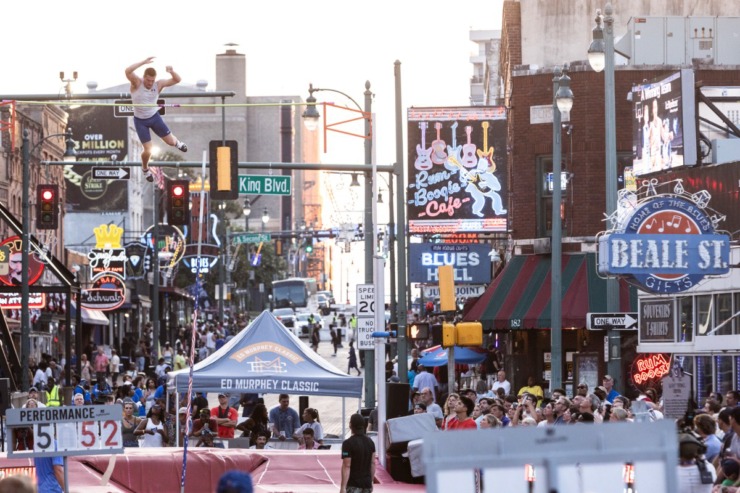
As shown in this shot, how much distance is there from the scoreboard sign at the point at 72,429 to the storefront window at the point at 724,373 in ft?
44.9

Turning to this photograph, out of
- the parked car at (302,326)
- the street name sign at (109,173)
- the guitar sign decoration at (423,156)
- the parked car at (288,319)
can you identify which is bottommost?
the parked car at (302,326)

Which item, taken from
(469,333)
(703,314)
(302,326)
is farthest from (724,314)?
(302,326)

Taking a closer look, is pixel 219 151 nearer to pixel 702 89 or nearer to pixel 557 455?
pixel 702 89

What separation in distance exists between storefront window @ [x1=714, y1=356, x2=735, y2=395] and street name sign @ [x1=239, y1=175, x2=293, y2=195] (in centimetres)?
863

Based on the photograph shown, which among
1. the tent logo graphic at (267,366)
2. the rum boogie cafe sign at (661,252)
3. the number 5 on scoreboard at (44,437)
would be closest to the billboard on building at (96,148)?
the tent logo graphic at (267,366)

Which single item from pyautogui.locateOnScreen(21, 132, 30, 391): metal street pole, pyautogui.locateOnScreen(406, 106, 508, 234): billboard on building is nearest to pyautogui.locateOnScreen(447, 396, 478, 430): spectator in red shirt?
pyautogui.locateOnScreen(406, 106, 508, 234): billboard on building

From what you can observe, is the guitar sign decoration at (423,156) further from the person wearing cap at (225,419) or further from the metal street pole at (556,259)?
the person wearing cap at (225,419)

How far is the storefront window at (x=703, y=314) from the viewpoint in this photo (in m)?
26.4

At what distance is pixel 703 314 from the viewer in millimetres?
26656

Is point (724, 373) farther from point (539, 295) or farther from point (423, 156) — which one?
point (423, 156)

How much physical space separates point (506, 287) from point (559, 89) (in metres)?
11.1

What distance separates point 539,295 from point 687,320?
875cm

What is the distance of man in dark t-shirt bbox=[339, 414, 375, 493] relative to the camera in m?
15.6

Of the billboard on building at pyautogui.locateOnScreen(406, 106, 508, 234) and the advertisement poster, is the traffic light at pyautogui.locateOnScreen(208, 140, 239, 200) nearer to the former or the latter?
the advertisement poster
